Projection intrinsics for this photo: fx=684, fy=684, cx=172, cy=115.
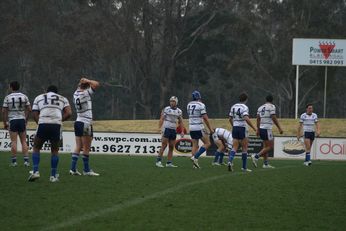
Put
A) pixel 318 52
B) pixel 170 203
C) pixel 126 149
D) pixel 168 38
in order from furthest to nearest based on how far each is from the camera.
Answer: pixel 168 38
pixel 318 52
pixel 126 149
pixel 170 203

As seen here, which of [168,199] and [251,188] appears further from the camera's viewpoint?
[251,188]

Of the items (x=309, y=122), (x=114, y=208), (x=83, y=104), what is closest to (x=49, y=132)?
(x=83, y=104)

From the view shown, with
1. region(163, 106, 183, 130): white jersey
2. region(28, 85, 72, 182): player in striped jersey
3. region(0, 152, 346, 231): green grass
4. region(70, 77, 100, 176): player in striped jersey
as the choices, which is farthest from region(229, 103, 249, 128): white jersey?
region(28, 85, 72, 182): player in striped jersey

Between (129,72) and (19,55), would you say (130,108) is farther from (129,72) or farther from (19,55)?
(19,55)

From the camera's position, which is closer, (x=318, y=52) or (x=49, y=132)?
(x=49, y=132)

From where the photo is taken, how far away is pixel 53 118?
12.9m

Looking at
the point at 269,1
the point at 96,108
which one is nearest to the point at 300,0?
the point at 269,1

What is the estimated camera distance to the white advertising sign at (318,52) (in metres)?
39.2

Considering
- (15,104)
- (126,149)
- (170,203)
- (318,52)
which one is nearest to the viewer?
(170,203)

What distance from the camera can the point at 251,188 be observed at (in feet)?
41.1

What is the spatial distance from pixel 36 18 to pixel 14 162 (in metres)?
41.8

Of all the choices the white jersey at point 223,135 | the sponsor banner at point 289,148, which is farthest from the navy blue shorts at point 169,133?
the sponsor banner at point 289,148

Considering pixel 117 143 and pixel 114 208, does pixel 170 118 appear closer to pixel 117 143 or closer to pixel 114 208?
pixel 114 208

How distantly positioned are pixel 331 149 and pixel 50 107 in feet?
64.5
